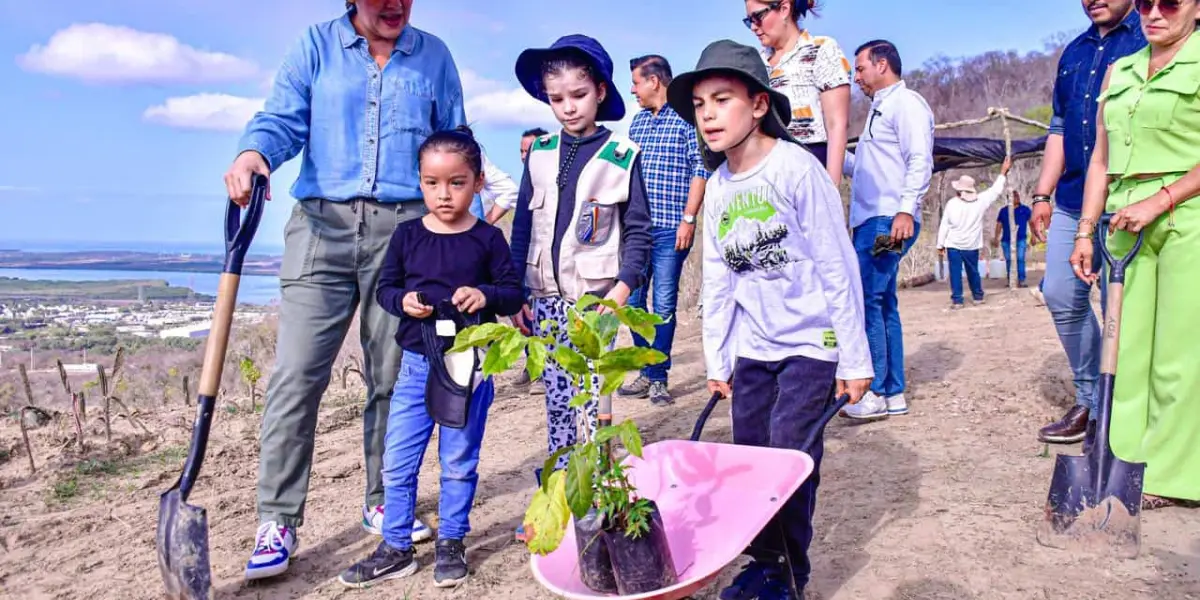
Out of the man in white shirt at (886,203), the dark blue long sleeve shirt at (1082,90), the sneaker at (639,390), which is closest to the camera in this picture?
the dark blue long sleeve shirt at (1082,90)

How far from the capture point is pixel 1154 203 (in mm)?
3137

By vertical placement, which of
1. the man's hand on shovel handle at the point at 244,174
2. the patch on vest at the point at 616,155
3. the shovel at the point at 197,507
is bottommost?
the shovel at the point at 197,507

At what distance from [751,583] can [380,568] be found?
1.26m

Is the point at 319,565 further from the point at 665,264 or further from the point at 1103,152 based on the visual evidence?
the point at 1103,152

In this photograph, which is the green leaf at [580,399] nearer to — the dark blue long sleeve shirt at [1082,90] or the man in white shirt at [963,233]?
the dark blue long sleeve shirt at [1082,90]

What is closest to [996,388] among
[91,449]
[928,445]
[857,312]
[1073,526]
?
[928,445]

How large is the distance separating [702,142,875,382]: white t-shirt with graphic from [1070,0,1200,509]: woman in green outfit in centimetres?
131

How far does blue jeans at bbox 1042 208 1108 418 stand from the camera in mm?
3939

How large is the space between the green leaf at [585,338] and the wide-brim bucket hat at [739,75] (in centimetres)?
95

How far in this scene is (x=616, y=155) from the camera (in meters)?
3.40

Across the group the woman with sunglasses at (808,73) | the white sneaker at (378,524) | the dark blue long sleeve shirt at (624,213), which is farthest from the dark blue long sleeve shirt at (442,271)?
the woman with sunglasses at (808,73)

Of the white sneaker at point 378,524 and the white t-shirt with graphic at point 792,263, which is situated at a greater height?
the white t-shirt with graphic at point 792,263

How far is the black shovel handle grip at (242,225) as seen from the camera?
2725mm

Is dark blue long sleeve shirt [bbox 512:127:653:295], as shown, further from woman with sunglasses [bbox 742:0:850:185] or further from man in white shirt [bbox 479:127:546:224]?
man in white shirt [bbox 479:127:546:224]
